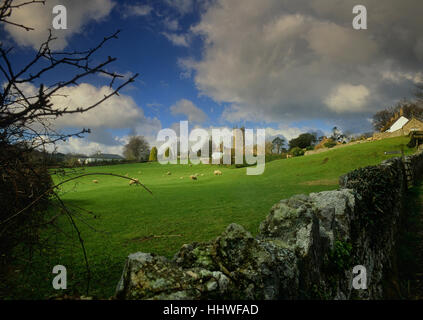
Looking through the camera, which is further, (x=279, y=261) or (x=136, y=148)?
(x=136, y=148)

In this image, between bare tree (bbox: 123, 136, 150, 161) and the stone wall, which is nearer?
the stone wall

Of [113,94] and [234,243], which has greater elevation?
[113,94]

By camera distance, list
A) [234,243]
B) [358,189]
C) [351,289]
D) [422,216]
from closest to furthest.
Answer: [234,243] → [351,289] → [358,189] → [422,216]

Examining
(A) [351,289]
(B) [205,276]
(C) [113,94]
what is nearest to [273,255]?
(B) [205,276]

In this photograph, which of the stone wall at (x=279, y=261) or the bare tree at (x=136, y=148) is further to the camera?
the bare tree at (x=136, y=148)

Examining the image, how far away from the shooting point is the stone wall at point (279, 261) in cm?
209

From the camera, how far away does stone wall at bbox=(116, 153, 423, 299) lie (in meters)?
2.09

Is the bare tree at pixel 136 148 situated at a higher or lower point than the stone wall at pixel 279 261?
higher

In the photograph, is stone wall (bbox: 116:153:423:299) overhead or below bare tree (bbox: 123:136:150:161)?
below

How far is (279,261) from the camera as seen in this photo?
270 centimetres

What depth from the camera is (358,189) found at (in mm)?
6863

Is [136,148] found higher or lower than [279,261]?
higher
